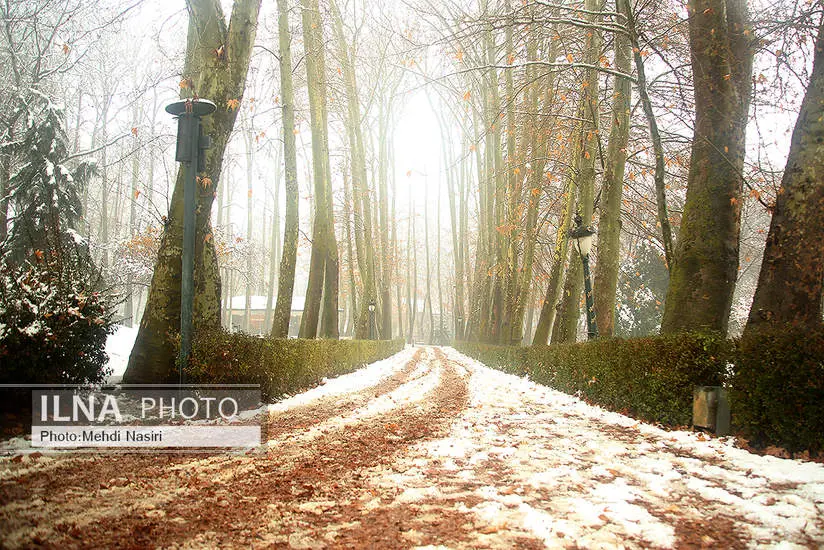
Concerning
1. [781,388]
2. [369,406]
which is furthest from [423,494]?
[369,406]

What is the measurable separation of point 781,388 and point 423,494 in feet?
9.67

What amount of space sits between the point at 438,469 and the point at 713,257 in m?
4.58

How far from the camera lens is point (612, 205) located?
9.88 m

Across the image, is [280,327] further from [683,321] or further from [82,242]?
[82,242]


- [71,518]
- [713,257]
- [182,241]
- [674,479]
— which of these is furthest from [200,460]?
[713,257]

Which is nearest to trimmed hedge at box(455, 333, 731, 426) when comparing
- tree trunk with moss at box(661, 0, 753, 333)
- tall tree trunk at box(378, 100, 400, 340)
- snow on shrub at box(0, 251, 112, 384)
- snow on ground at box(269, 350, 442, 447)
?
tree trunk with moss at box(661, 0, 753, 333)

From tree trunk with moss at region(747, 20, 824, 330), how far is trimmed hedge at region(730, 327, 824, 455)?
3.38 feet

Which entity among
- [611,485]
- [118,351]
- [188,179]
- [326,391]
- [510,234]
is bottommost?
[326,391]

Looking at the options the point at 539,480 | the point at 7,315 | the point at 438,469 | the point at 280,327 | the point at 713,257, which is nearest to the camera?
the point at 539,480

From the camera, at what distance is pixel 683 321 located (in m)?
6.22

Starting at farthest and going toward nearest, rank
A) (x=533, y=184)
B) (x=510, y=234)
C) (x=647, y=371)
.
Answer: (x=510, y=234) → (x=533, y=184) → (x=647, y=371)

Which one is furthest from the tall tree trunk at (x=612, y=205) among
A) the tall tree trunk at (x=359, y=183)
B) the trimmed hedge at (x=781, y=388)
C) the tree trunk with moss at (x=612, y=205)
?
the tall tree trunk at (x=359, y=183)

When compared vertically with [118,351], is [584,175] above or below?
above

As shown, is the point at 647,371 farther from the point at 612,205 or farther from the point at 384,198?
the point at 384,198
